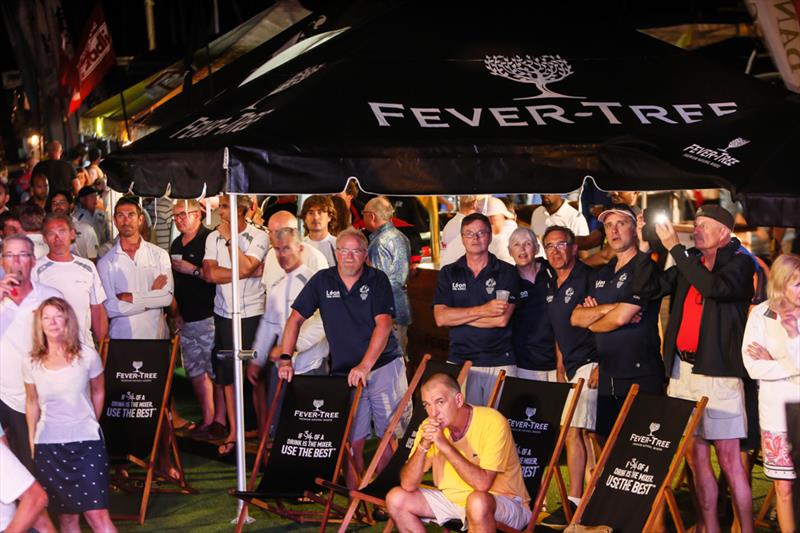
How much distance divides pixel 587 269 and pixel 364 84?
1907 millimetres

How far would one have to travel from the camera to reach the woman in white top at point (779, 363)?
649 cm

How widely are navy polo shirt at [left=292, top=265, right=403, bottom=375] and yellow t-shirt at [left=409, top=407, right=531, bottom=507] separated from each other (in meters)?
1.47

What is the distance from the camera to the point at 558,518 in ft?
25.1

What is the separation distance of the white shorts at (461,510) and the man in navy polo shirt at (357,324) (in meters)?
1.46

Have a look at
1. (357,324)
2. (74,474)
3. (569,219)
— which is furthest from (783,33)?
(74,474)

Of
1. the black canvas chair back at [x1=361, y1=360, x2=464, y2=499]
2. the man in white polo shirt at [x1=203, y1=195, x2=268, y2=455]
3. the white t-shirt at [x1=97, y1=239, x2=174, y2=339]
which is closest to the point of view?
the black canvas chair back at [x1=361, y1=360, x2=464, y2=499]

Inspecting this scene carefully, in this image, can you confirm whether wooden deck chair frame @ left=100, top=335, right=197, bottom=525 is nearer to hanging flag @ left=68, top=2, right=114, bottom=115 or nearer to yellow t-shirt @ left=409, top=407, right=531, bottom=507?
yellow t-shirt @ left=409, top=407, right=531, bottom=507

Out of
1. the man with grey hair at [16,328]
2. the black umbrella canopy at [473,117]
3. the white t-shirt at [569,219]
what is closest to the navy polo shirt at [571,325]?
the black umbrella canopy at [473,117]

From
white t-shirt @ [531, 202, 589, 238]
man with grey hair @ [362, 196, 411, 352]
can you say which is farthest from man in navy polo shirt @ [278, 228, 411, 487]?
white t-shirt @ [531, 202, 589, 238]

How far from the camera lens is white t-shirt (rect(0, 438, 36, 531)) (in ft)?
20.6

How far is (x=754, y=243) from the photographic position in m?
20.2

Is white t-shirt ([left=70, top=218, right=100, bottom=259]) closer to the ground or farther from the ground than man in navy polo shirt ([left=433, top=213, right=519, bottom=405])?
farther from the ground

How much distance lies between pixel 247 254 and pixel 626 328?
3678 millimetres

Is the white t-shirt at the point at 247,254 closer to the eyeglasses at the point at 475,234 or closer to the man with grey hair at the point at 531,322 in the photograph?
the eyeglasses at the point at 475,234
